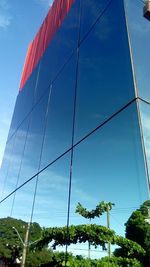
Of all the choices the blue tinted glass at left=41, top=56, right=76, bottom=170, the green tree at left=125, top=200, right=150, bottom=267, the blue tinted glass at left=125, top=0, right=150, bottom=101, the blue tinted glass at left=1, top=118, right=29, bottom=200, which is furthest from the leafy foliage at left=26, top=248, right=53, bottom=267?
the blue tinted glass at left=125, top=0, right=150, bottom=101

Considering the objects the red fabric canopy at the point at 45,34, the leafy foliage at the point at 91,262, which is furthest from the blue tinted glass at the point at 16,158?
the leafy foliage at the point at 91,262

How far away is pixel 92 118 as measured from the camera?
388cm

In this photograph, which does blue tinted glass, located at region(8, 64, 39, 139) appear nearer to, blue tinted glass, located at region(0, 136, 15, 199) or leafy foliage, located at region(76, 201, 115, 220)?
blue tinted glass, located at region(0, 136, 15, 199)

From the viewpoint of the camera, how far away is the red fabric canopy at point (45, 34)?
22.3 feet

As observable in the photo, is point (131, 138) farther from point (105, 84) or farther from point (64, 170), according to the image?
point (64, 170)

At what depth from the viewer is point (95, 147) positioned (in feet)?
12.1

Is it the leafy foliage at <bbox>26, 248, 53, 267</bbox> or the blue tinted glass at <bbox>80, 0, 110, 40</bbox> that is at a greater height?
the blue tinted glass at <bbox>80, 0, 110, 40</bbox>

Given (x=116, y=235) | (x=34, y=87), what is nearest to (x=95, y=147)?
(x=116, y=235)

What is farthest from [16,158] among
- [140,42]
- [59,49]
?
[140,42]

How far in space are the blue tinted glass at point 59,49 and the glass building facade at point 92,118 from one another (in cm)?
3

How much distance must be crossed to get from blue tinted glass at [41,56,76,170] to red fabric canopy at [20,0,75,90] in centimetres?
216

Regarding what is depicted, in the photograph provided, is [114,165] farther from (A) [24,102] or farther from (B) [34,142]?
(A) [24,102]

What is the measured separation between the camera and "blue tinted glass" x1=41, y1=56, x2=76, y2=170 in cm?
461

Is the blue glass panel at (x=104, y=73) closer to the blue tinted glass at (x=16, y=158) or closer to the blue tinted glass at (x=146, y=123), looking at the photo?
the blue tinted glass at (x=146, y=123)
